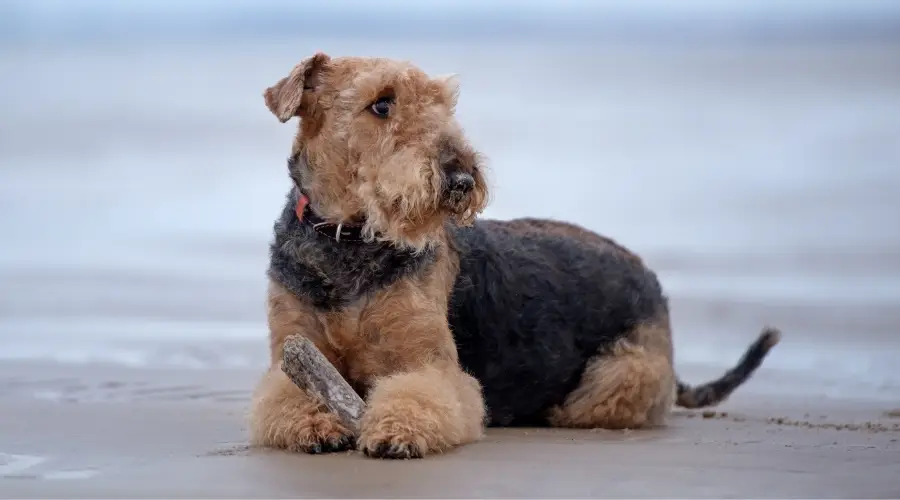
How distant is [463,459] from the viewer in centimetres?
406

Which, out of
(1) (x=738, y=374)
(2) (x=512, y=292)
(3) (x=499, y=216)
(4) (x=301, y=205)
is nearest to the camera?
(4) (x=301, y=205)

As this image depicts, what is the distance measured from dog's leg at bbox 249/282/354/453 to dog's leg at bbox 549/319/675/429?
53.3 inches

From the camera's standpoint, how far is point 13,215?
14.3 metres

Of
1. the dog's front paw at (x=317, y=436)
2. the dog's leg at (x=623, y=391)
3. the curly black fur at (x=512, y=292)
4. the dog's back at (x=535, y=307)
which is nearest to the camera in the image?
the dog's front paw at (x=317, y=436)

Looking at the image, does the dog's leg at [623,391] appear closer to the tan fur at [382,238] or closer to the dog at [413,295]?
the dog at [413,295]

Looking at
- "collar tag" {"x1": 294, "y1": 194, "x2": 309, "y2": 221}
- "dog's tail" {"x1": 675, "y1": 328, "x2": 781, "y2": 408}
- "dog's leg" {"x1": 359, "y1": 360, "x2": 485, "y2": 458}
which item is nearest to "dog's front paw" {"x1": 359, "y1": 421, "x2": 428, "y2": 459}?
"dog's leg" {"x1": 359, "y1": 360, "x2": 485, "y2": 458}

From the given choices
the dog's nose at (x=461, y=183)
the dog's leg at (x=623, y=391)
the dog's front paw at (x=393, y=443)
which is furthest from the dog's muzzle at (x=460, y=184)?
the dog's leg at (x=623, y=391)

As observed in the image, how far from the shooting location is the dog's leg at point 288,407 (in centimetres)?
422

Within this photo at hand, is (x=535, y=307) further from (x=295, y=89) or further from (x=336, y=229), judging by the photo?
(x=295, y=89)

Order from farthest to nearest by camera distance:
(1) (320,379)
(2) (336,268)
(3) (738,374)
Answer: (3) (738,374) < (2) (336,268) < (1) (320,379)

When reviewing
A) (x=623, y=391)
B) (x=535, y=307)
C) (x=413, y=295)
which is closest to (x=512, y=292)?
(x=535, y=307)

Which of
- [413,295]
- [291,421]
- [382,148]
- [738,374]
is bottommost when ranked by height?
[291,421]

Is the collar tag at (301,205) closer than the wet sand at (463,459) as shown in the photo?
No

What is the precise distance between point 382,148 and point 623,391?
5.72ft
